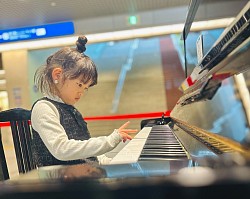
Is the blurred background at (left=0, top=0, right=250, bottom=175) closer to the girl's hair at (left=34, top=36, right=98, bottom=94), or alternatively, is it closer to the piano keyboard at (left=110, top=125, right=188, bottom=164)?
the girl's hair at (left=34, top=36, right=98, bottom=94)

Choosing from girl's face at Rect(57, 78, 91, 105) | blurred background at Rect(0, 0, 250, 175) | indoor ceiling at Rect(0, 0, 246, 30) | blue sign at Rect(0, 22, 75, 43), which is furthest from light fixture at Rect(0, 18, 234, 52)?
girl's face at Rect(57, 78, 91, 105)

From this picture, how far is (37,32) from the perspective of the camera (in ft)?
21.9

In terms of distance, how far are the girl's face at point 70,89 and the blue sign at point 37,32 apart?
5022mm

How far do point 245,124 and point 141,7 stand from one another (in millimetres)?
5701

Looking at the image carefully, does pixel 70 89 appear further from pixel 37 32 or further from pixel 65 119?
pixel 37 32

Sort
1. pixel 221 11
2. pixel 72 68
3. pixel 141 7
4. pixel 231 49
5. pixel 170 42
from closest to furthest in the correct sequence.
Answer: pixel 231 49
pixel 221 11
pixel 72 68
pixel 141 7
pixel 170 42

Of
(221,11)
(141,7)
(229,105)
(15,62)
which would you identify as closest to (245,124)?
(229,105)

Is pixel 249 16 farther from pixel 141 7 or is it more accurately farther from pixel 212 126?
pixel 141 7

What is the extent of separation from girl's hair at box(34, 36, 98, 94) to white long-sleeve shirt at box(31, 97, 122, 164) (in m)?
0.27

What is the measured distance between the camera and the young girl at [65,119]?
1406 mm

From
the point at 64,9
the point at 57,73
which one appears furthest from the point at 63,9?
the point at 57,73

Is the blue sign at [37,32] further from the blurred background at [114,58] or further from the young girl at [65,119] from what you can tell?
the young girl at [65,119]

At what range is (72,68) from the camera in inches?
67.0

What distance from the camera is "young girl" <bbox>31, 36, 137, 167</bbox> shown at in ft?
4.61
